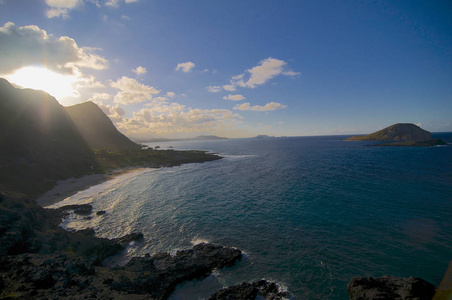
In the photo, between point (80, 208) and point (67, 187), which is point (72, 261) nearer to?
point (80, 208)

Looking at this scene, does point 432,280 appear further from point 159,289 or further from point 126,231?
point 126,231

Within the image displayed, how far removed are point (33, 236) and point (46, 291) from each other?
350 inches

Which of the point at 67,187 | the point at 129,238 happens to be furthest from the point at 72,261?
the point at 67,187

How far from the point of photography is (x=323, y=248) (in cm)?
1786

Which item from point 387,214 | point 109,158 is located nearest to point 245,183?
point 387,214

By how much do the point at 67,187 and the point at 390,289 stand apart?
56.1m

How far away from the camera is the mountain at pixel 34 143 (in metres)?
38.5

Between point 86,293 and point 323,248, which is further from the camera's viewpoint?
point 323,248

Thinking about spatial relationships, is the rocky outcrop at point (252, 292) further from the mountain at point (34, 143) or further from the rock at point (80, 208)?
the mountain at point (34, 143)

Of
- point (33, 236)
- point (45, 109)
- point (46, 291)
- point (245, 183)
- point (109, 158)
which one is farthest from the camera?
point (109, 158)

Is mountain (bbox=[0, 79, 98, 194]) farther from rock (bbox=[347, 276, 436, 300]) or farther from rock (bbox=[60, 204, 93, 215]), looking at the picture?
rock (bbox=[347, 276, 436, 300])

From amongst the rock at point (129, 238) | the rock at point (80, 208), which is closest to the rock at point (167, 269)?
the rock at point (129, 238)

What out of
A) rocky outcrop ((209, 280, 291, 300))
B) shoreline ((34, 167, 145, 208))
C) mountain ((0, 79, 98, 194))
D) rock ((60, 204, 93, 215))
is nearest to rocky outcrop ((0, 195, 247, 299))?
rocky outcrop ((209, 280, 291, 300))

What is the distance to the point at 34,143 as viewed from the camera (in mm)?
50844
